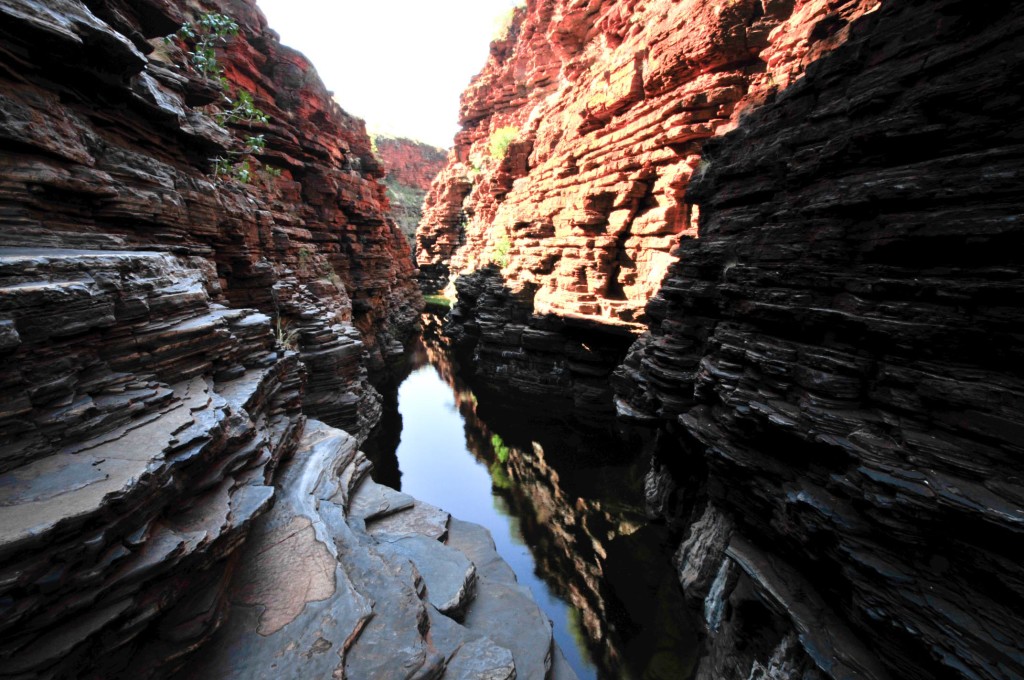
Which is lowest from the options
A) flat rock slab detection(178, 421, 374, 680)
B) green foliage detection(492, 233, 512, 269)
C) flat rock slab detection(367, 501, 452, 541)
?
flat rock slab detection(367, 501, 452, 541)

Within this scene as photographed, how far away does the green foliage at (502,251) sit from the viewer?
21836mm

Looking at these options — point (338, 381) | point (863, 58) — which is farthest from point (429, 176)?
point (863, 58)

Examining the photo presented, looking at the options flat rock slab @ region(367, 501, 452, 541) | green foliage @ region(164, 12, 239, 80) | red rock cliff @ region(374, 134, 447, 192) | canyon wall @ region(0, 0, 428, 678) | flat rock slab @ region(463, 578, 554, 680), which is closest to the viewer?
canyon wall @ region(0, 0, 428, 678)

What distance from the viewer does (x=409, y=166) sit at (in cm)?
6488

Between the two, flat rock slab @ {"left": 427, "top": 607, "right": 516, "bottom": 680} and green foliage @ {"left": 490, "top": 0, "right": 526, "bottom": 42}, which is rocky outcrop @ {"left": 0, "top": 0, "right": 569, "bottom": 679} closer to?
flat rock slab @ {"left": 427, "top": 607, "right": 516, "bottom": 680}

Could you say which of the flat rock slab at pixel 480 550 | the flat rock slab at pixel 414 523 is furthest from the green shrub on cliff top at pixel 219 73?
the flat rock slab at pixel 480 550

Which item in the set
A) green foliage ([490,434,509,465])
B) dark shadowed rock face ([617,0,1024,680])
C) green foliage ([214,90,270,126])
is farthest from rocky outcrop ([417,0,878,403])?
green foliage ([214,90,270,126])

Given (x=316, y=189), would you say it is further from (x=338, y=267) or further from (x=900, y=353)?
(x=900, y=353)

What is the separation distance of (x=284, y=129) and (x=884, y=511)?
21.5 metres

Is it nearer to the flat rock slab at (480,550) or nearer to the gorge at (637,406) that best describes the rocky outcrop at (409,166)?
the gorge at (637,406)

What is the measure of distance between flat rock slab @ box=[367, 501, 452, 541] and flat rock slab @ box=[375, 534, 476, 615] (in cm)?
35

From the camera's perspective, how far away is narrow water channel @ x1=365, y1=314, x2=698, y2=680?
26.5 ft

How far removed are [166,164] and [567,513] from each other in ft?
43.7

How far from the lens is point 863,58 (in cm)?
547
